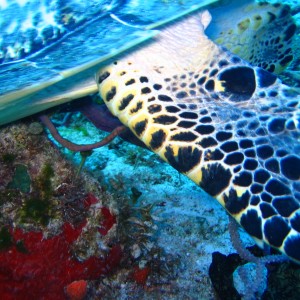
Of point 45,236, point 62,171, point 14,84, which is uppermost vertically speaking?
point 14,84

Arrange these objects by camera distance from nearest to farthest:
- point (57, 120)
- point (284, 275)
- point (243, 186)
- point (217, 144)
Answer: point (243, 186), point (217, 144), point (284, 275), point (57, 120)

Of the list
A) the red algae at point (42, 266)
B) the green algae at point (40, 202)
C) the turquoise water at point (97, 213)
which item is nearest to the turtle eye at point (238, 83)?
the turquoise water at point (97, 213)

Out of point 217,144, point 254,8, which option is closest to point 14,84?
point 217,144

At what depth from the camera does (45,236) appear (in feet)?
6.11

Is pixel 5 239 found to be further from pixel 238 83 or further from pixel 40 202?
pixel 238 83

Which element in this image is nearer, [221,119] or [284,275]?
[221,119]

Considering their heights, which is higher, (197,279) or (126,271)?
(126,271)

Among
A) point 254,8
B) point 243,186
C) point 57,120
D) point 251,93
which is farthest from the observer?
point 57,120

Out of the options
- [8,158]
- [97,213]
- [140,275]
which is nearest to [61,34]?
[8,158]

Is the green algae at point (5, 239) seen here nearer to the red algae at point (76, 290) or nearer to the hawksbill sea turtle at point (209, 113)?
the red algae at point (76, 290)

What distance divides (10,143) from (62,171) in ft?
1.34

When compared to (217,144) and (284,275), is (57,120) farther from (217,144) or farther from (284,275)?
(284,275)

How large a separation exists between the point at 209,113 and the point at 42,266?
4.76 ft

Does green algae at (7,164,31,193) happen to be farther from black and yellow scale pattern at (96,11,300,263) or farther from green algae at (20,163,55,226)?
black and yellow scale pattern at (96,11,300,263)
